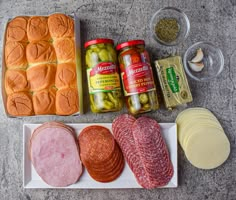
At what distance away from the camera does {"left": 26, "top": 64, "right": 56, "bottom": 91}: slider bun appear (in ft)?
4.48

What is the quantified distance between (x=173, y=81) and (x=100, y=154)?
0.43 meters

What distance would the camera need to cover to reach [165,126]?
4.75ft

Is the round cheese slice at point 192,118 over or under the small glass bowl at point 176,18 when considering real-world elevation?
under

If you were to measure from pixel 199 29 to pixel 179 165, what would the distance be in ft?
2.03

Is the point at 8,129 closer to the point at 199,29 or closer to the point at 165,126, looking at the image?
the point at 165,126

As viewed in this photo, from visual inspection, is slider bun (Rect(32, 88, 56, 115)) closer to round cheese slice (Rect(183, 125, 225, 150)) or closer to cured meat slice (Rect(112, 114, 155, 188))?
cured meat slice (Rect(112, 114, 155, 188))

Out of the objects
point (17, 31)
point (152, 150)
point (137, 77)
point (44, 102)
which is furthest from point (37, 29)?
point (152, 150)

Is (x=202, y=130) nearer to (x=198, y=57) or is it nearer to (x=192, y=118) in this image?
(x=192, y=118)

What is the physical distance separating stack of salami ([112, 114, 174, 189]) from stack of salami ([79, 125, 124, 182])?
4 cm

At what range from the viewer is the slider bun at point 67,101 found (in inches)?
53.9

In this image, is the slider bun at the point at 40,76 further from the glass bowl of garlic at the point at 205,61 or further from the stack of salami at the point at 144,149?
the glass bowl of garlic at the point at 205,61

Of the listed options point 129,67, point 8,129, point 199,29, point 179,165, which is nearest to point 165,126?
point 179,165

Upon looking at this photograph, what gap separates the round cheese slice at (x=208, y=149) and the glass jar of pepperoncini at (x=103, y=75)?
363 mm

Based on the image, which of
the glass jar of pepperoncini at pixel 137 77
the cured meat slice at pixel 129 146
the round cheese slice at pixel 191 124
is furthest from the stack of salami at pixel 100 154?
the round cheese slice at pixel 191 124
